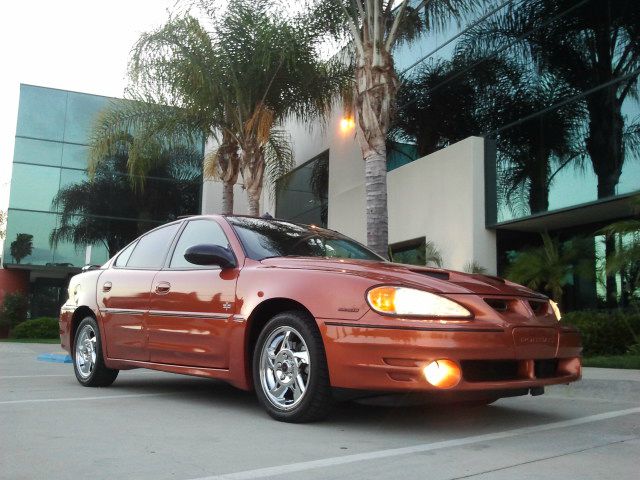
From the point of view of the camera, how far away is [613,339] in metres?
10.1

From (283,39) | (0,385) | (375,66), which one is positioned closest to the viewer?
(0,385)

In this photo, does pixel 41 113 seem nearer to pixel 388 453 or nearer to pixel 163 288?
pixel 163 288

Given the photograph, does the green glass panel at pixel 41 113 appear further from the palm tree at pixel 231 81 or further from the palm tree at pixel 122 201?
the palm tree at pixel 231 81

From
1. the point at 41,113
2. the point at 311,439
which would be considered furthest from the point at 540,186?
the point at 41,113

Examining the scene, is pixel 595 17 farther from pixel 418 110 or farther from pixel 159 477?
pixel 159 477

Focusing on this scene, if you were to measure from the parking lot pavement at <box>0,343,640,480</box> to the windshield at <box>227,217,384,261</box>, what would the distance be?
116 cm

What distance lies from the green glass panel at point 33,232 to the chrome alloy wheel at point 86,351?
15.9 meters

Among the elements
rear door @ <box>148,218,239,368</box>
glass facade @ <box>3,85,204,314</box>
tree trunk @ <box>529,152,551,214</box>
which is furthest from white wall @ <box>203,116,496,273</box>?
rear door @ <box>148,218,239,368</box>

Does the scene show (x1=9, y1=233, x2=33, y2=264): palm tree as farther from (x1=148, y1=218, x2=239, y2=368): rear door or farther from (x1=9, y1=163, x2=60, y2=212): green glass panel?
(x1=148, y1=218, x2=239, y2=368): rear door

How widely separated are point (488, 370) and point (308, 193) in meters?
16.5

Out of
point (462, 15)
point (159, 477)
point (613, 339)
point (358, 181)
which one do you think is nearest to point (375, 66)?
point (462, 15)

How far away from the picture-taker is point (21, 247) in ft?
69.5

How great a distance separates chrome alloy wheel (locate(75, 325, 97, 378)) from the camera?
6.44 meters

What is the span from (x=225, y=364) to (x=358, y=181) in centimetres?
1299
